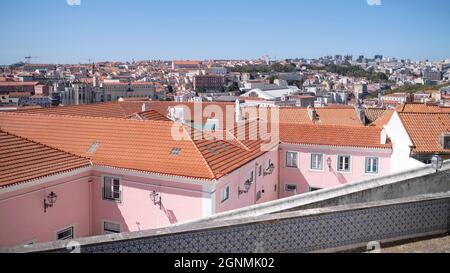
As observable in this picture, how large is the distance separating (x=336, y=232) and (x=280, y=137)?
1389cm

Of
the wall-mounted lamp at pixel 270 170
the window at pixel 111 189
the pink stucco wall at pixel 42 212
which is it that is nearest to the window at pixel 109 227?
the pink stucco wall at pixel 42 212

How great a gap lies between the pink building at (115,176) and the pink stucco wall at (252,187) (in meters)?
0.03

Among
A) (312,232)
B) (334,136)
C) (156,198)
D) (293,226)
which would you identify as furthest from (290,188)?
(293,226)

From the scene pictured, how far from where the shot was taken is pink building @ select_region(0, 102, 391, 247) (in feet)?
38.0

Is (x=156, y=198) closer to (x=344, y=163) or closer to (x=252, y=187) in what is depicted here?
(x=252, y=187)

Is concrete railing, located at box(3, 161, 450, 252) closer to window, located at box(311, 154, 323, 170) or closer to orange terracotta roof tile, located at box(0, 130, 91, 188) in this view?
orange terracotta roof tile, located at box(0, 130, 91, 188)

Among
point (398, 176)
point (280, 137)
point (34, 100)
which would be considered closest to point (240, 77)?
point (34, 100)

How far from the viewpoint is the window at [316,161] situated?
18.4 meters

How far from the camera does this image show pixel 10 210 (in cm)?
1089

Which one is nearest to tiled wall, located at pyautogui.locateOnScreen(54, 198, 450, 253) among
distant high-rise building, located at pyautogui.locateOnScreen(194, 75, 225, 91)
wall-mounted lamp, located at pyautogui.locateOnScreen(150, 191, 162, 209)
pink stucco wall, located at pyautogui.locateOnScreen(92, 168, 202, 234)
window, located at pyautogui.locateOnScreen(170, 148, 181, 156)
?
pink stucco wall, located at pyautogui.locateOnScreen(92, 168, 202, 234)

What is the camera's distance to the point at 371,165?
17.9 m

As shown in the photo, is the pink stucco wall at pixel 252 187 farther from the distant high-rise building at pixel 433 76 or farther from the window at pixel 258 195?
the distant high-rise building at pixel 433 76

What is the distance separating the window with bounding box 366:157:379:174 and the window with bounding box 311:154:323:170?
1811mm

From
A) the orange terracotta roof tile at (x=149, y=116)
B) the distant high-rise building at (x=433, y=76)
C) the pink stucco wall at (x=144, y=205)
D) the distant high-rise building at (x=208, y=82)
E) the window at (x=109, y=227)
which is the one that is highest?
the distant high-rise building at (x=433, y=76)
